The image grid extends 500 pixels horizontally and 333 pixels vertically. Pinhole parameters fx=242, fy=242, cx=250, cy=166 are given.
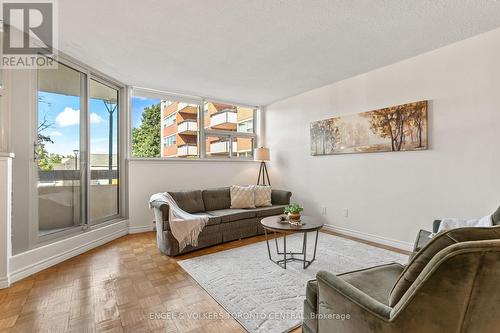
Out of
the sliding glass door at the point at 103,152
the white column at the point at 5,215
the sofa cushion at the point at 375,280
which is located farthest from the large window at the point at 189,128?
the sofa cushion at the point at 375,280

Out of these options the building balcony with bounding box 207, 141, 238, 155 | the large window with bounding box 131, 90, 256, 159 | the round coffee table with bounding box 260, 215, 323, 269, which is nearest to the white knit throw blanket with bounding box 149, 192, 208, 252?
the round coffee table with bounding box 260, 215, 323, 269

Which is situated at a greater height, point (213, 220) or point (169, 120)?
point (169, 120)

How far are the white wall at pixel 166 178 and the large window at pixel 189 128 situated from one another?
Answer: 219 millimetres

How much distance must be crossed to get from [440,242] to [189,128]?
4.37 m

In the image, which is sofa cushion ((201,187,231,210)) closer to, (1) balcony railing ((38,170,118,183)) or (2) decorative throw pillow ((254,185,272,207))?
(2) decorative throw pillow ((254,185,272,207))

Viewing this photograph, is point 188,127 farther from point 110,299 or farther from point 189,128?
point 110,299

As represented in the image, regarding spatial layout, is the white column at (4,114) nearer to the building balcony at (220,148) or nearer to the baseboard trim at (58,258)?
the baseboard trim at (58,258)

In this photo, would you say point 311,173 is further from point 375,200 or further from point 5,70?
point 5,70

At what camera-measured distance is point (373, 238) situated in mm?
3477

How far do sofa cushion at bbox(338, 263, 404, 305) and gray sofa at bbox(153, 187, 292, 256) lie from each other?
2.14m

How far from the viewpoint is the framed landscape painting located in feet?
9.94

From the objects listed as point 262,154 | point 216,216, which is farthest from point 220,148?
point 216,216

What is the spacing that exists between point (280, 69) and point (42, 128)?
9.87 ft

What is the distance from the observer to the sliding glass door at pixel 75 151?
9.10 feet
